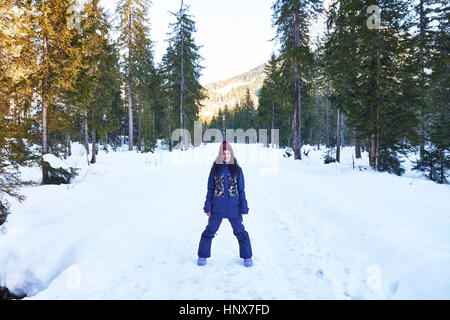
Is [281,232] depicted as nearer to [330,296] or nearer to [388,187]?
[330,296]

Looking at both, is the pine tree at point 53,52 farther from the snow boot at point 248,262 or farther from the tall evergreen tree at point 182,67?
the tall evergreen tree at point 182,67

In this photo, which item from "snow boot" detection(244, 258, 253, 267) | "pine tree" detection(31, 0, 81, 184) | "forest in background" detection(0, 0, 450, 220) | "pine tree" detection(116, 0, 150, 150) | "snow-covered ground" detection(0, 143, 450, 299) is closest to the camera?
"snow-covered ground" detection(0, 143, 450, 299)

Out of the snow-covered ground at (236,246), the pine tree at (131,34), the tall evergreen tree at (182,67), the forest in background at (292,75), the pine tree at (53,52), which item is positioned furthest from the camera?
the tall evergreen tree at (182,67)

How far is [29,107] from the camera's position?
9.41m

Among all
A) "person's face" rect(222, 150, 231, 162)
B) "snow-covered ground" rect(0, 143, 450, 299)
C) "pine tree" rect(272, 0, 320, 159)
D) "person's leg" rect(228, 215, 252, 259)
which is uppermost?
"pine tree" rect(272, 0, 320, 159)

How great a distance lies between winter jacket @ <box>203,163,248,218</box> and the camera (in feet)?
12.4

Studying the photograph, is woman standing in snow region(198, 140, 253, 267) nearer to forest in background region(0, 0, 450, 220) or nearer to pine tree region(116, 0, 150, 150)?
forest in background region(0, 0, 450, 220)

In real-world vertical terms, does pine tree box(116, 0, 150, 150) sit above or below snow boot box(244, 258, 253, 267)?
above

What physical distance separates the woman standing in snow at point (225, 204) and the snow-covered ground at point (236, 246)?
0.98ft

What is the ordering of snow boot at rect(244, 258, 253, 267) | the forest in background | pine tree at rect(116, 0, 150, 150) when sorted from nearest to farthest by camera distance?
snow boot at rect(244, 258, 253, 267), the forest in background, pine tree at rect(116, 0, 150, 150)

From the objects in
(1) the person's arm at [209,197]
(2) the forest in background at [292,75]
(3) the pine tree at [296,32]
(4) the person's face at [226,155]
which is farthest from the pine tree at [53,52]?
(3) the pine tree at [296,32]

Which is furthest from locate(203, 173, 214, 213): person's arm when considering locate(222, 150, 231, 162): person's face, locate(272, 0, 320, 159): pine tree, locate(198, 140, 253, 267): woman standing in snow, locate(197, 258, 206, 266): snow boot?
locate(272, 0, 320, 159): pine tree

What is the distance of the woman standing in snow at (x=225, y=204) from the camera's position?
12.3ft

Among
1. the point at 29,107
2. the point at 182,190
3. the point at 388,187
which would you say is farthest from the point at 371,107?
the point at 29,107
